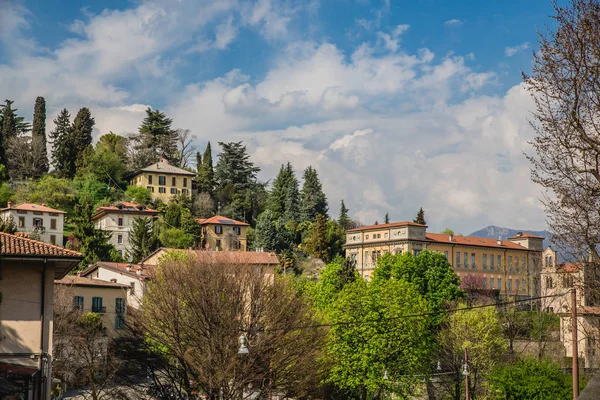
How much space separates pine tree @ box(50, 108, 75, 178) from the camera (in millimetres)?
104938

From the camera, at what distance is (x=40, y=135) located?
110250 mm

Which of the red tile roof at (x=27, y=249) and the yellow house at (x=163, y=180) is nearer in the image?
the red tile roof at (x=27, y=249)

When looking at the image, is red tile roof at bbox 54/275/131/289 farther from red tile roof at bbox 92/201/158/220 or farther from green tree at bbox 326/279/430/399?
red tile roof at bbox 92/201/158/220

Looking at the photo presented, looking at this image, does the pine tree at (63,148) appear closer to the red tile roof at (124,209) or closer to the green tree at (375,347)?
the red tile roof at (124,209)

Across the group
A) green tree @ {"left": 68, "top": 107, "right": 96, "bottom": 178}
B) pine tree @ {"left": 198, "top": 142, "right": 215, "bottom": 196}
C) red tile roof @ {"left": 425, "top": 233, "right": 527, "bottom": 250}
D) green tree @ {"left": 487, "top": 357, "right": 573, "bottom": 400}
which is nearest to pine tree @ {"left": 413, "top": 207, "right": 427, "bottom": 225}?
red tile roof @ {"left": 425, "top": 233, "right": 527, "bottom": 250}

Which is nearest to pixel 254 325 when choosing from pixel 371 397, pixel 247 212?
pixel 371 397

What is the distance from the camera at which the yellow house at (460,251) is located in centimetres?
9150

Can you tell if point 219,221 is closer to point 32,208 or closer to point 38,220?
point 38,220

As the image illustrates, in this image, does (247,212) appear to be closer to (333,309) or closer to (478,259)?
(478,259)

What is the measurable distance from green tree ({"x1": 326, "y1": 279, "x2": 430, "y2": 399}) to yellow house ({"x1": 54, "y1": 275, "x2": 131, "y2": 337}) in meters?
15.5

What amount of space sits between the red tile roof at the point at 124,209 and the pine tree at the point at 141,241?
6543 mm

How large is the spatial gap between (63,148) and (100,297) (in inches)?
2202

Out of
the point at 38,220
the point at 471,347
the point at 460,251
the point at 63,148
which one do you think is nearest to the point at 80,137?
the point at 63,148

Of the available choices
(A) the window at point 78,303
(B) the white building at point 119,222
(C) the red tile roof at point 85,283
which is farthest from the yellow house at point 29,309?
(B) the white building at point 119,222
